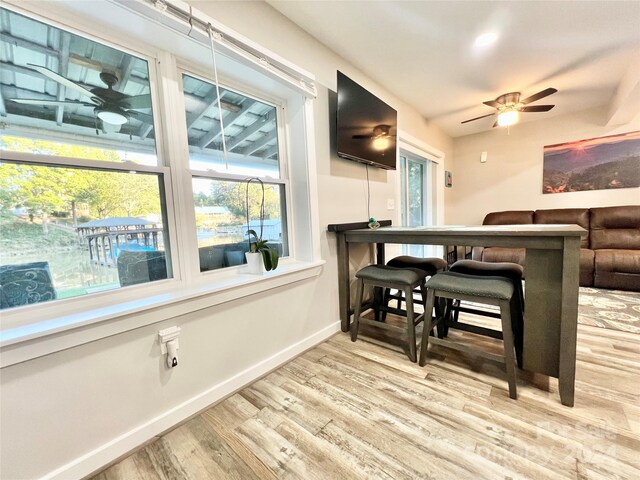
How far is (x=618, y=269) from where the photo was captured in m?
3.07

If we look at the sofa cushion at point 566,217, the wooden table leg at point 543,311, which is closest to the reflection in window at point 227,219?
the wooden table leg at point 543,311

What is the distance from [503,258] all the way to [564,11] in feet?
9.06

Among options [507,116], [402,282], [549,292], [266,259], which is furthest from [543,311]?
[507,116]

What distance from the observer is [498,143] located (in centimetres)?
446

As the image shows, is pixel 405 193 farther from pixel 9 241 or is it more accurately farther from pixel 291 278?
pixel 9 241

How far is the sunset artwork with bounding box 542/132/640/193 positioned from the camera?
356cm

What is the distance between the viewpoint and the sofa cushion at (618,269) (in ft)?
9.84

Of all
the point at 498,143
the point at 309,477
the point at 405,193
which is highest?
the point at 498,143

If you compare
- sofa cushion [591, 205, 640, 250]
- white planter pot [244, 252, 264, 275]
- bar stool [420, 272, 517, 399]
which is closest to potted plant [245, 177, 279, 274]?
white planter pot [244, 252, 264, 275]

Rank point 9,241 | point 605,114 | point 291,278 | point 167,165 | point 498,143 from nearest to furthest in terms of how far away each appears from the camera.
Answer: point 9,241 → point 167,165 → point 291,278 → point 605,114 → point 498,143

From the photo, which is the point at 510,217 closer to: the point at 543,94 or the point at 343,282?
the point at 543,94

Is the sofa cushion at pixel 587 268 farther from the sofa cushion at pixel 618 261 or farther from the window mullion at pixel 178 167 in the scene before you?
the window mullion at pixel 178 167

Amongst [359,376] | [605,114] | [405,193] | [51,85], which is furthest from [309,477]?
[605,114]

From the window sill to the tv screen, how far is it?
1.25 m
